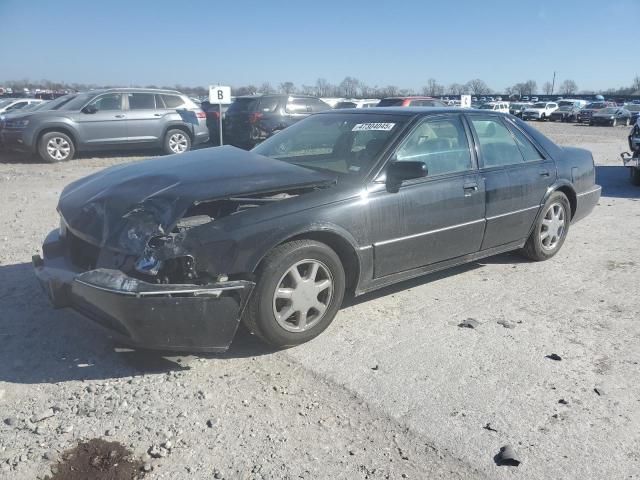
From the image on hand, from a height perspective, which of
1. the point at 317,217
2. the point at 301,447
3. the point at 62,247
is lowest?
the point at 301,447

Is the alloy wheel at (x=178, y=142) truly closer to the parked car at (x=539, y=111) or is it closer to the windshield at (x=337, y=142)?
the windshield at (x=337, y=142)

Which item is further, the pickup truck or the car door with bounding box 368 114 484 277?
the pickup truck

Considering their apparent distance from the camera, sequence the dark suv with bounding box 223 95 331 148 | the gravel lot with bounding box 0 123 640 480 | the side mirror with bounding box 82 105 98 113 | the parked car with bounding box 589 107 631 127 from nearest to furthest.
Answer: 1. the gravel lot with bounding box 0 123 640 480
2. the side mirror with bounding box 82 105 98 113
3. the dark suv with bounding box 223 95 331 148
4. the parked car with bounding box 589 107 631 127

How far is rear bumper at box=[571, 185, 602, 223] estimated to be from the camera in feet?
19.1

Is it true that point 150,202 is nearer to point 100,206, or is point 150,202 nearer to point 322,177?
point 100,206

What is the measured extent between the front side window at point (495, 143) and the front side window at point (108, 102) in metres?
10.7

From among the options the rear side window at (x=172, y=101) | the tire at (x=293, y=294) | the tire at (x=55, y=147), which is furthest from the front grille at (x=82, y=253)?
the rear side window at (x=172, y=101)

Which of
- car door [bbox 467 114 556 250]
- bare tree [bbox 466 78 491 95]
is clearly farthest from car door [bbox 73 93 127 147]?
bare tree [bbox 466 78 491 95]

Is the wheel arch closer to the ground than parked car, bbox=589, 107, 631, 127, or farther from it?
closer to the ground

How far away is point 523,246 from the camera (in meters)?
5.38

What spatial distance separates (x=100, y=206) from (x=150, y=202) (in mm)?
401

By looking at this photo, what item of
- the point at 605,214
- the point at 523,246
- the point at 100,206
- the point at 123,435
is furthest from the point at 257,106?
the point at 123,435

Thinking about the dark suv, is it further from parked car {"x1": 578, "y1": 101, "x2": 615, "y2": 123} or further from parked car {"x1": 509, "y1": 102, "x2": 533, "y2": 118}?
parked car {"x1": 509, "y1": 102, "x2": 533, "y2": 118}

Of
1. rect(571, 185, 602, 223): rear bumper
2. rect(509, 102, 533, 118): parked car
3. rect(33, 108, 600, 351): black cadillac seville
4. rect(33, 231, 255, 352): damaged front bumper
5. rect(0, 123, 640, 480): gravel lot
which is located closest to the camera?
rect(0, 123, 640, 480): gravel lot
